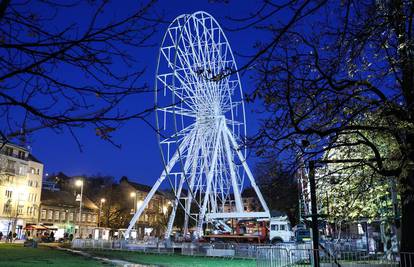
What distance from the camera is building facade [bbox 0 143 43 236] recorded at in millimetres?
67312

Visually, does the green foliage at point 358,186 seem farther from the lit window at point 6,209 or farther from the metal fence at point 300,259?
the lit window at point 6,209

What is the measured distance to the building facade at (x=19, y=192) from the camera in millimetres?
67312

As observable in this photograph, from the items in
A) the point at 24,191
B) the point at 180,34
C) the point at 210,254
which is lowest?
the point at 210,254

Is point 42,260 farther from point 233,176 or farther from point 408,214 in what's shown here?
point 233,176

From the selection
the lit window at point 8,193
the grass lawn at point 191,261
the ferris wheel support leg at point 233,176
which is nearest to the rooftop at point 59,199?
the lit window at point 8,193

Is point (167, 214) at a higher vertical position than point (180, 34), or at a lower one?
lower

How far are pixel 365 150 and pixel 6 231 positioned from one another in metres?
61.7

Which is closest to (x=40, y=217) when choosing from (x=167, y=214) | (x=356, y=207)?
(x=167, y=214)

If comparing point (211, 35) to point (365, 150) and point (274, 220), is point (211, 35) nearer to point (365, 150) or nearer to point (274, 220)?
point (274, 220)

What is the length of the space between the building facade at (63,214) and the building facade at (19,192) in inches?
81.6

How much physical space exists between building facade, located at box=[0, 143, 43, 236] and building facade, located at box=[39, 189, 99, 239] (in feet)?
6.80

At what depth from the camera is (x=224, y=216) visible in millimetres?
37562

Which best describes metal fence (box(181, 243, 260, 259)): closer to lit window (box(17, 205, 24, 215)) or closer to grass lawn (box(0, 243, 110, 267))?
grass lawn (box(0, 243, 110, 267))

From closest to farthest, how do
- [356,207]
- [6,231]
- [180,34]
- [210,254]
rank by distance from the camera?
[356,207]
[210,254]
[180,34]
[6,231]
